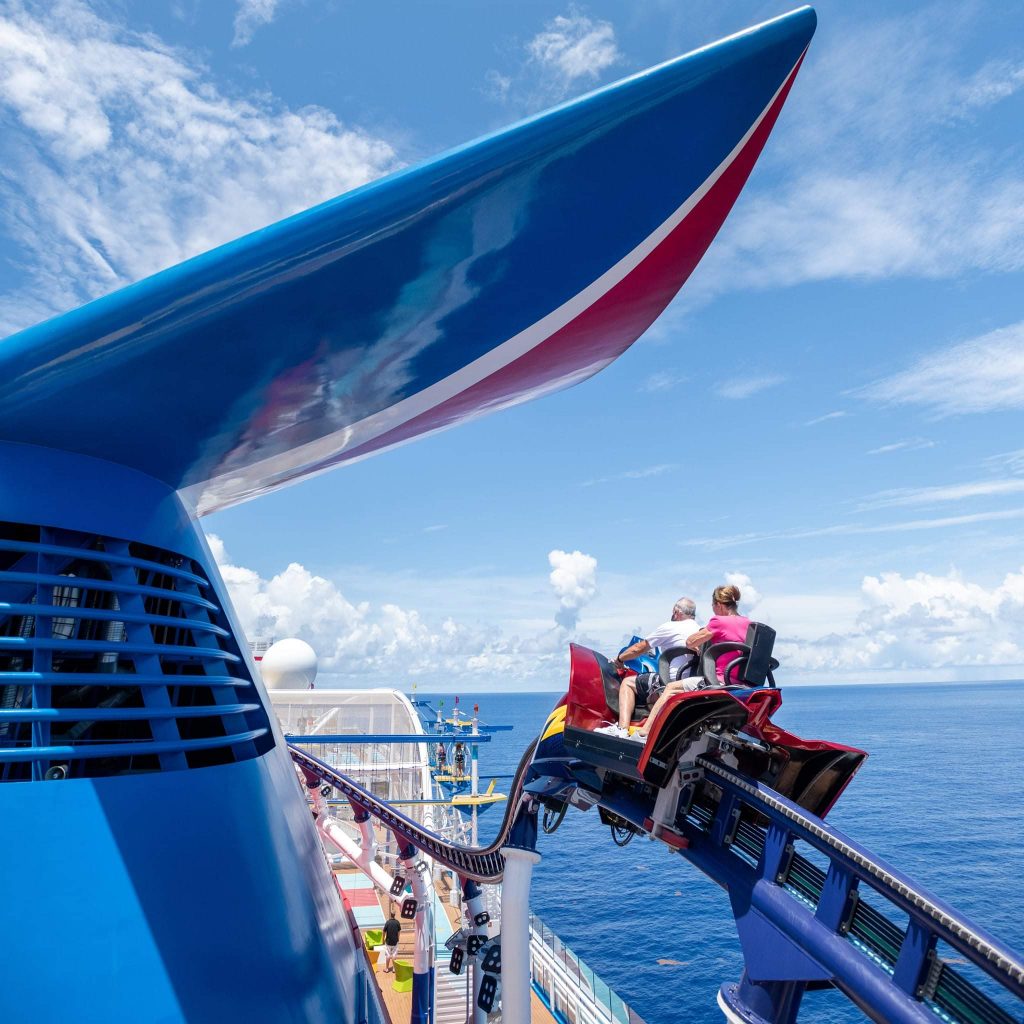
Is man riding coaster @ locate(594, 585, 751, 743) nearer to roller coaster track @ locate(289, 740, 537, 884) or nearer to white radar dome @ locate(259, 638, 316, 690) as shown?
roller coaster track @ locate(289, 740, 537, 884)

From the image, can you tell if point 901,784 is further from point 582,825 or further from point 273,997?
point 273,997

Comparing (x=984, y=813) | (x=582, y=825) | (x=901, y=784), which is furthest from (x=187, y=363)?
(x=901, y=784)

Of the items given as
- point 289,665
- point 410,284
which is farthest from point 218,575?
point 289,665

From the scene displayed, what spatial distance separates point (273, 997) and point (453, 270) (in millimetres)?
4891

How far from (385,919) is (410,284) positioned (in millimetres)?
20283

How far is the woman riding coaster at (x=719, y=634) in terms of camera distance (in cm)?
520

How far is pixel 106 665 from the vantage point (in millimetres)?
5391

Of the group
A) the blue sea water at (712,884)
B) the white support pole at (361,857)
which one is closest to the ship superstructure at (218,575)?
the white support pole at (361,857)

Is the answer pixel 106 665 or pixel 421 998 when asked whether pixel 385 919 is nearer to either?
pixel 421 998

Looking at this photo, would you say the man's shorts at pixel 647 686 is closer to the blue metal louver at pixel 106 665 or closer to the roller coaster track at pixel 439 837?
the roller coaster track at pixel 439 837

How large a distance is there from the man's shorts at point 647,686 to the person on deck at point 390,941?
12565 mm

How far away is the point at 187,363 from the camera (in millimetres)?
5242

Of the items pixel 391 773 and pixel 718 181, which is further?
pixel 391 773

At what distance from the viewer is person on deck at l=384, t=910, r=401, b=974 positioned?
15.8 metres
